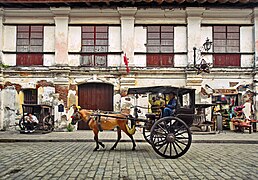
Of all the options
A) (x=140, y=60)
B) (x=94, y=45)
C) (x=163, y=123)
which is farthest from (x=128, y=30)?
(x=163, y=123)

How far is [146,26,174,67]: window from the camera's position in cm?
1680

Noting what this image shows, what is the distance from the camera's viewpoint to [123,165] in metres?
7.18

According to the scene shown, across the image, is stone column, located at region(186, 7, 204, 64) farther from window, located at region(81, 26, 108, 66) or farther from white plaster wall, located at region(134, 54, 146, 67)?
window, located at region(81, 26, 108, 66)

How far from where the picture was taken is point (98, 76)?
16.5 metres

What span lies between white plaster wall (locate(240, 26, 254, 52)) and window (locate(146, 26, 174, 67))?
418 cm

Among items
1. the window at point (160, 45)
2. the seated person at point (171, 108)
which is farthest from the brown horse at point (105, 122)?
the window at point (160, 45)

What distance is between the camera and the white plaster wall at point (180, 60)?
1677 cm

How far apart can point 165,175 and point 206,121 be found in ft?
32.8

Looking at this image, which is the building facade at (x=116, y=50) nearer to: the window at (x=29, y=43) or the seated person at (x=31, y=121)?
the window at (x=29, y=43)

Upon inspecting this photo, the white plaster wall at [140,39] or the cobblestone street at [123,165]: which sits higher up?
the white plaster wall at [140,39]

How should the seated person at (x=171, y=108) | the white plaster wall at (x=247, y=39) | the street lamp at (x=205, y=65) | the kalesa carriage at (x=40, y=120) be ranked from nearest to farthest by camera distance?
the seated person at (x=171, y=108)
the kalesa carriage at (x=40, y=120)
the street lamp at (x=205, y=65)
the white plaster wall at (x=247, y=39)

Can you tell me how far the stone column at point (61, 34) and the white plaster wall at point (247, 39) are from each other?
10.4 m

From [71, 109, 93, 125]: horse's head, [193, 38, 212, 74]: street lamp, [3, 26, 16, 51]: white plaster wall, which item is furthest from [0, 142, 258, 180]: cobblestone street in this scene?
[3, 26, 16, 51]: white plaster wall

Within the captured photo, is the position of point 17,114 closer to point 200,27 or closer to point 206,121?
point 206,121
